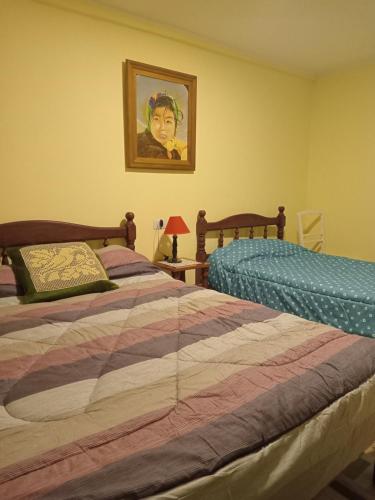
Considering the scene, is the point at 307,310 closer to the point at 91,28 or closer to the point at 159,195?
the point at 159,195

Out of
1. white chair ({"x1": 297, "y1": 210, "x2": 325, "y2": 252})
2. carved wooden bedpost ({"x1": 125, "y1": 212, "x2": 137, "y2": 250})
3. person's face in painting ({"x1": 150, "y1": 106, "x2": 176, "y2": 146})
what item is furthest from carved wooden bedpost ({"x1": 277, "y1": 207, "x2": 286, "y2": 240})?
carved wooden bedpost ({"x1": 125, "y1": 212, "x2": 137, "y2": 250})

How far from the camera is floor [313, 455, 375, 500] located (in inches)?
55.8

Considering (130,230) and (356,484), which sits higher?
(130,230)

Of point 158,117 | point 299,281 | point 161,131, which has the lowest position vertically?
point 299,281

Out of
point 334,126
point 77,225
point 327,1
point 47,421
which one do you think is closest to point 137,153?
point 77,225

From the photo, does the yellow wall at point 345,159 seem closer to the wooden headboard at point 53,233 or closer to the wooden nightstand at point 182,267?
the wooden nightstand at point 182,267

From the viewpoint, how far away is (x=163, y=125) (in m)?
2.77

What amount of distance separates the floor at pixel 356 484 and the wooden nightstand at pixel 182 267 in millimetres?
1624

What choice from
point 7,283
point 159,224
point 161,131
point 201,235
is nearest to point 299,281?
point 201,235

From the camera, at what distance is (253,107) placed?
133 inches

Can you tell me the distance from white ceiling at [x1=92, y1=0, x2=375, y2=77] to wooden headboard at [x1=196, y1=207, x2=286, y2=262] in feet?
4.81

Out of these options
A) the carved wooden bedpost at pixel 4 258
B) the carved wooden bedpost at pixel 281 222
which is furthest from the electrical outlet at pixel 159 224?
the carved wooden bedpost at pixel 281 222

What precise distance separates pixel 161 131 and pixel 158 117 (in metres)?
0.11

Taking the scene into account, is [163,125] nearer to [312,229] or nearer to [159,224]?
[159,224]
